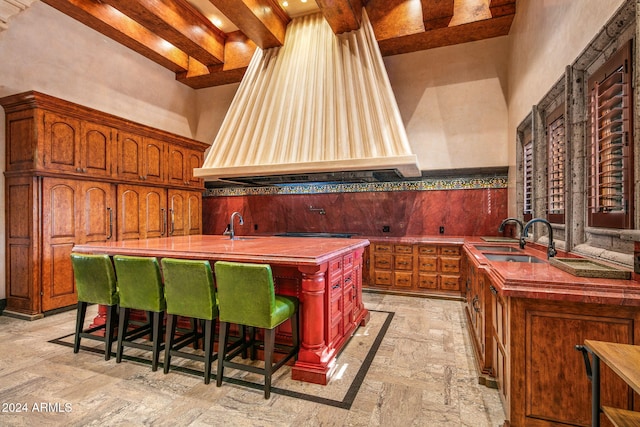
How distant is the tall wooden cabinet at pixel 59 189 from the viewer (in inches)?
140

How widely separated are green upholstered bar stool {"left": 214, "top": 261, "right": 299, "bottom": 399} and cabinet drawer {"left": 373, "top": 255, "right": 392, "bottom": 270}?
8.83 ft

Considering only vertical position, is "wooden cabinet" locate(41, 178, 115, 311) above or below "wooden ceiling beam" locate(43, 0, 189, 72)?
below

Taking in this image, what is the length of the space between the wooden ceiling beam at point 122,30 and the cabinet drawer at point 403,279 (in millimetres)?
5253

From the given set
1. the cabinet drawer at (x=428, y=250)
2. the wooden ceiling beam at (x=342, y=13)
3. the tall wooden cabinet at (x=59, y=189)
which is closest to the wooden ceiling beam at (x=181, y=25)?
the tall wooden cabinet at (x=59, y=189)

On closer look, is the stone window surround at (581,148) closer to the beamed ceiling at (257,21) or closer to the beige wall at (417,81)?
the beige wall at (417,81)

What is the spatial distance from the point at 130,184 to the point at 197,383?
11.3 feet

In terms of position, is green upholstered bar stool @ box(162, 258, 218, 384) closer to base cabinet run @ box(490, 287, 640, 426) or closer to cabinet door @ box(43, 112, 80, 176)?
base cabinet run @ box(490, 287, 640, 426)

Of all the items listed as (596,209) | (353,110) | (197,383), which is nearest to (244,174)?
(353,110)

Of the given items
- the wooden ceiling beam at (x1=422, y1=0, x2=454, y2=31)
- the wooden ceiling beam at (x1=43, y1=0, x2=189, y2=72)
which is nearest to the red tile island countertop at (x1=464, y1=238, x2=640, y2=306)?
the wooden ceiling beam at (x1=422, y1=0, x2=454, y2=31)

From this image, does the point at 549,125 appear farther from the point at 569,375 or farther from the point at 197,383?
the point at 197,383

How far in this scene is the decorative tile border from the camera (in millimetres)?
4773

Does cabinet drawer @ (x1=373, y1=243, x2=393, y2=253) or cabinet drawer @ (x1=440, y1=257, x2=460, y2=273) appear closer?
cabinet drawer @ (x1=440, y1=257, x2=460, y2=273)

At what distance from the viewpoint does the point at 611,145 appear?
69.3 inches

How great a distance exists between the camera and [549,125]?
287 centimetres
